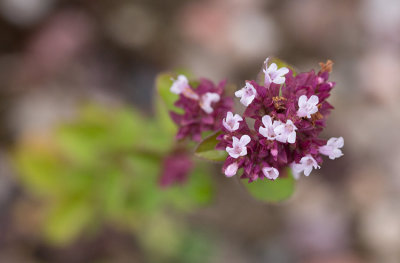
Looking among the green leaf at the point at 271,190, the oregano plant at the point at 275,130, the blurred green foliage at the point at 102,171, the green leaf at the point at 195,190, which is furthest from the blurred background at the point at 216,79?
the oregano plant at the point at 275,130

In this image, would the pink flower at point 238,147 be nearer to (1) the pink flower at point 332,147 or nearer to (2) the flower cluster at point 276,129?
(2) the flower cluster at point 276,129

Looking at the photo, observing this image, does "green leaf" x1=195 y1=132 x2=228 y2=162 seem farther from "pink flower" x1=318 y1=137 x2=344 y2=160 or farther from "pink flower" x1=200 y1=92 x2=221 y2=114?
"pink flower" x1=318 y1=137 x2=344 y2=160

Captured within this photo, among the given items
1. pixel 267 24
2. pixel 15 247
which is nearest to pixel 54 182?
pixel 15 247

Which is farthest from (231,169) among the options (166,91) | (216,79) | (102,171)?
(216,79)

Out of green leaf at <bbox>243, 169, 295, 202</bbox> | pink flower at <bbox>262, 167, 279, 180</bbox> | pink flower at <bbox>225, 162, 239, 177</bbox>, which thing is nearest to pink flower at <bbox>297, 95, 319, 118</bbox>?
pink flower at <bbox>262, 167, 279, 180</bbox>

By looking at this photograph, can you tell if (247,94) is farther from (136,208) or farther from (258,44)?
(258,44)
